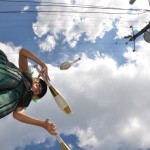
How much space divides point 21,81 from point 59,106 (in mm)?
893

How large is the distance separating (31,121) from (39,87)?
75 cm

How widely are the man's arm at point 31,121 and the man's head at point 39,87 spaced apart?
41cm

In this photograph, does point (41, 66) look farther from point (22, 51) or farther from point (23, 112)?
point (23, 112)

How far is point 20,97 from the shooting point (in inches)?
260

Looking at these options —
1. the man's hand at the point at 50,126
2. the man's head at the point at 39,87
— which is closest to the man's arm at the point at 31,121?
the man's hand at the point at 50,126

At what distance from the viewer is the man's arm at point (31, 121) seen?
6.42 m

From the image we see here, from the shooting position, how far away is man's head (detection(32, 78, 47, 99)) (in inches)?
275

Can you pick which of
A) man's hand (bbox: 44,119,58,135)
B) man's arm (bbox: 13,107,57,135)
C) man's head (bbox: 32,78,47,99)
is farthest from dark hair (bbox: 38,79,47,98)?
man's hand (bbox: 44,119,58,135)

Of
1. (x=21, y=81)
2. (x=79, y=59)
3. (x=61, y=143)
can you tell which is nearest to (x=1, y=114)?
(x=21, y=81)

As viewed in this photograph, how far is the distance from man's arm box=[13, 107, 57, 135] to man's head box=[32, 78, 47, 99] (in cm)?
41

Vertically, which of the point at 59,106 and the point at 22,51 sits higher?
the point at 22,51

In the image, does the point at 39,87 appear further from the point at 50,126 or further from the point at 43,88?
the point at 50,126

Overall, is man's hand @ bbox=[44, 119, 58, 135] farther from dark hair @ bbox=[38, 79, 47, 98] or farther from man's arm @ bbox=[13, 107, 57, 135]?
dark hair @ bbox=[38, 79, 47, 98]

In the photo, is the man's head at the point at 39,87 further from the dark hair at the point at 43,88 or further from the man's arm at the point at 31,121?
the man's arm at the point at 31,121
